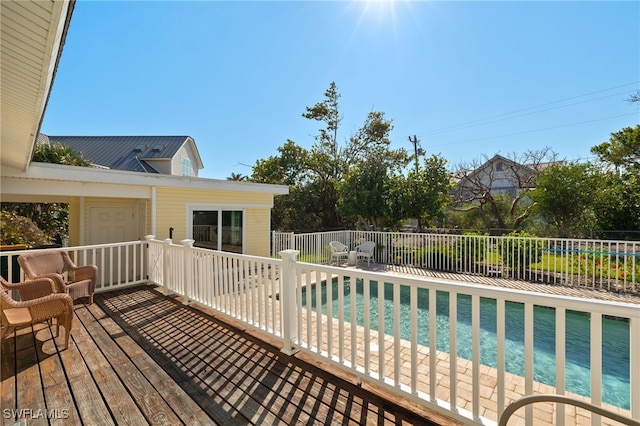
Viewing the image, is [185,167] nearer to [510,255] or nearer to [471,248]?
[471,248]

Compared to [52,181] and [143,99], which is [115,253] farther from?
[143,99]

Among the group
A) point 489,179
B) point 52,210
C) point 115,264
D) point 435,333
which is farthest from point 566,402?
point 52,210

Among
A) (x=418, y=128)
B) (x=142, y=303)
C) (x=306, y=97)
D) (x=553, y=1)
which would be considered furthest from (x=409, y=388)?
(x=306, y=97)

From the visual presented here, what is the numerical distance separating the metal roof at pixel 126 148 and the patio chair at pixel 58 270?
43.7 feet

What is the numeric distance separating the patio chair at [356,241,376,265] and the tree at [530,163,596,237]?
614 centimetres

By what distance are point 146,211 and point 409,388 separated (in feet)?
21.7

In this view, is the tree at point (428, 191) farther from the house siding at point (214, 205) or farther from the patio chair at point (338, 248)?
the house siding at point (214, 205)

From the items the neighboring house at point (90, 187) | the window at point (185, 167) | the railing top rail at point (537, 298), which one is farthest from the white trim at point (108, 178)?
the window at point (185, 167)

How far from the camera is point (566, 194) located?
9.19 meters

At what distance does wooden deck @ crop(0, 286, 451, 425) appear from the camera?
2.06 meters

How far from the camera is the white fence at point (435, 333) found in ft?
5.38

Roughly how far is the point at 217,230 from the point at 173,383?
5.37 m

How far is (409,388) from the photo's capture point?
222 centimetres

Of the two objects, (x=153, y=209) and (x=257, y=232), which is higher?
(x=153, y=209)
